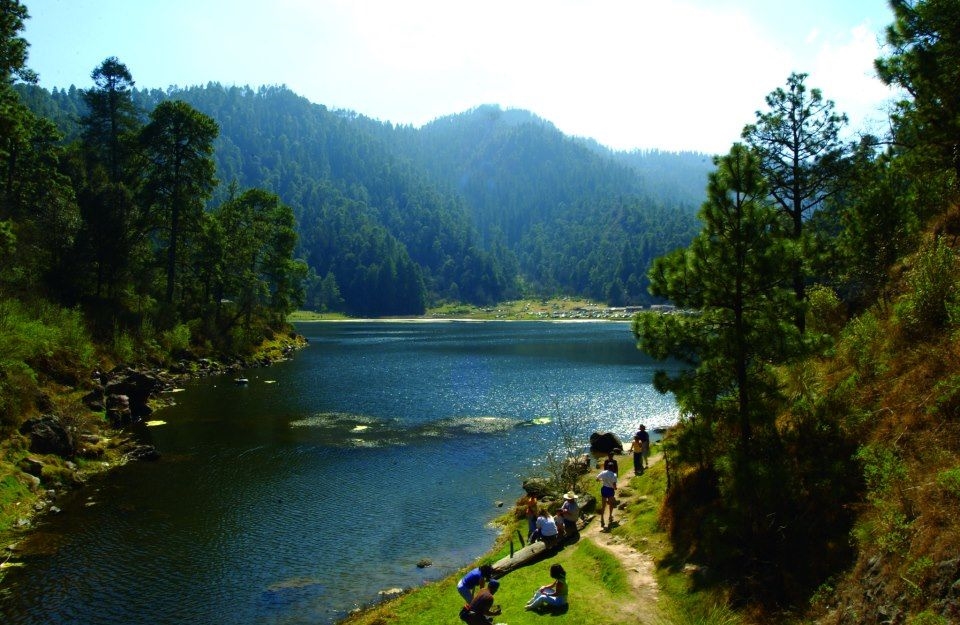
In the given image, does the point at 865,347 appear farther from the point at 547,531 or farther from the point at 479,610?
the point at 479,610

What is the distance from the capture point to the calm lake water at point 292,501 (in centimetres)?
2316

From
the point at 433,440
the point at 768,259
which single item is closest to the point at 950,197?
the point at 768,259

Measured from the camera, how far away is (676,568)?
1831cm

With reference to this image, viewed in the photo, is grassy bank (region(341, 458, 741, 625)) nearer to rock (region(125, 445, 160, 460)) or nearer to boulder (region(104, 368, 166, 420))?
rock (region(125, 445, 160, 460))

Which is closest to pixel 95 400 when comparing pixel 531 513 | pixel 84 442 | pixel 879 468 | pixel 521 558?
pixel 84 442

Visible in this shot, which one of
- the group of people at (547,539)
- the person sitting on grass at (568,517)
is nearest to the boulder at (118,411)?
the group of people at (547,539)

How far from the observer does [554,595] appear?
17.8m

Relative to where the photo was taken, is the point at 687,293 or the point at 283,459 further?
the point at 283,459

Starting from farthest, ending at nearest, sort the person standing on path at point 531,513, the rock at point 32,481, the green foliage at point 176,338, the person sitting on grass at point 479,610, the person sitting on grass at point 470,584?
the green foliage at point 176,338
the rock at point 32,481
the person standing on path at point 531,513
the person sitting on grass at point 470,584
the person sitting on grass at point 479,610

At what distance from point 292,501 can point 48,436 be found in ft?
54.4

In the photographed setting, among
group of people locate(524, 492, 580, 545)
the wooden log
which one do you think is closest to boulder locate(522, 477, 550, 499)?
group of people locate(524, 492, 580, 545)

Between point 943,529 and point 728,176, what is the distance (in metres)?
11.8

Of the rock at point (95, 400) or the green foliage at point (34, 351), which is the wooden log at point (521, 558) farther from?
the rock at point (95, 400)

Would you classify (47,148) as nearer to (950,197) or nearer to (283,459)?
(283,459)
